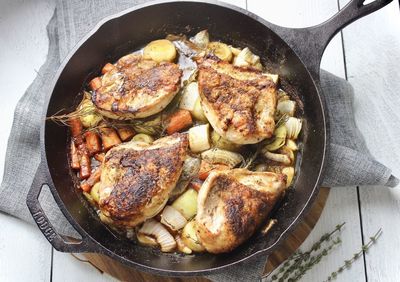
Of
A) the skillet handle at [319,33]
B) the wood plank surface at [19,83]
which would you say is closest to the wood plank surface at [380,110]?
the skillet handle at [319,33]

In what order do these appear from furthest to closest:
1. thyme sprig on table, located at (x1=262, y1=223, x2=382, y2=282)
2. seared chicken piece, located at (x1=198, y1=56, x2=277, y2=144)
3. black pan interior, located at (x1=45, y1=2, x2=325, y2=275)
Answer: thyme sprig on table, located at (x1=262, y1=223, x2=382, y2=282) → black pan interior, located at (x1=45, y1=2, x2=325, y2=275) → seared chicken piece, located at (x1=198, y1=56, x2=277, y2=144)

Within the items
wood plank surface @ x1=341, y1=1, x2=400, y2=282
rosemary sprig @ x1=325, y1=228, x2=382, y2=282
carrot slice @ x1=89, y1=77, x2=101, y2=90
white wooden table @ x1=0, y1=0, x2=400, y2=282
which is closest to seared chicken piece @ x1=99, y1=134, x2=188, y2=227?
carrot slice @ x1=89, y1=77, x2=101, y2=90

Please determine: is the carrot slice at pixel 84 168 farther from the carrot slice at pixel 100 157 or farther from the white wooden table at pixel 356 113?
the white wooden table at pixel 356 113

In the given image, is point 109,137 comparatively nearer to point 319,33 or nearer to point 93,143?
point 93,143

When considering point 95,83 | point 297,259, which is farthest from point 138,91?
point 297,259

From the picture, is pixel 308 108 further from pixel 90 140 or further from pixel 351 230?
pixel 90 140

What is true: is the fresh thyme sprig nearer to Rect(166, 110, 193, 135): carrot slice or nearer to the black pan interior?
the black pan interior
